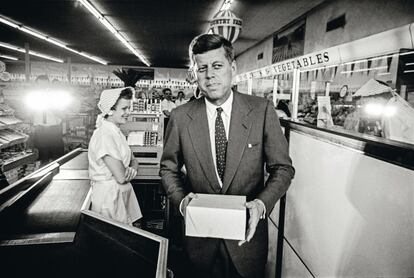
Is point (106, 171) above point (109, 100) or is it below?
below

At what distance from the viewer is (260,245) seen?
5.54 feet

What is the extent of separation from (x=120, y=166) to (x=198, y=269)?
4.04ft

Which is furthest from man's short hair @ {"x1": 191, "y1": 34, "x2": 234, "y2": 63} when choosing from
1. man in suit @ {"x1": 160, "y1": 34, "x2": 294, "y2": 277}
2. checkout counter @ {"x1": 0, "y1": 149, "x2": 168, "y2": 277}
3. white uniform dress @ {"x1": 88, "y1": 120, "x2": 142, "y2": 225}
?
white uniform dress @ {"x1": 88, "y1": 120, "x2": 142, "y2": 225}

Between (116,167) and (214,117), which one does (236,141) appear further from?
(116,167)

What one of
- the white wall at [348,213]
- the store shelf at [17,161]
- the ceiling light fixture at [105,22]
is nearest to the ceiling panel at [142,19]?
the ceiling light fixture at [105,22]

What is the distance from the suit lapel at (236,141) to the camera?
5.06ft

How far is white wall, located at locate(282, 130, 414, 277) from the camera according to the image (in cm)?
105

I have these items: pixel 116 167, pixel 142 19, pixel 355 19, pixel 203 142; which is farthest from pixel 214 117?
pixel 142 19

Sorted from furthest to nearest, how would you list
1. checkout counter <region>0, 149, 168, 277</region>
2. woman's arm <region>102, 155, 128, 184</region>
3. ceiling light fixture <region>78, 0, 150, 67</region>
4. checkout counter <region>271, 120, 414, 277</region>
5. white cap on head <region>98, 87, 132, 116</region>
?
ceiling light fixture <region>78, 0, 150, 67</region> → white cap on head <region>98, 87, 132, 116</region> → woman's arm <region>102, 155, 128, 184</region> → checkout counter <region>0, 149, 168, 277</region> → checkout counter <region>271, 120, 414, 277</region>

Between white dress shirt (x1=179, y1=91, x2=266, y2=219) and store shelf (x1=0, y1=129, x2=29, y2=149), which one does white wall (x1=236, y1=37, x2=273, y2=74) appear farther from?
white dress shirt (x1=179, y1=91, x2=266, y2=219)

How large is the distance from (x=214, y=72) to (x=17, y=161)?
433 centimetres

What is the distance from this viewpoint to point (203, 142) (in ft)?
5.24

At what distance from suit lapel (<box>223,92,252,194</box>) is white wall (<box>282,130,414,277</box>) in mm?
429

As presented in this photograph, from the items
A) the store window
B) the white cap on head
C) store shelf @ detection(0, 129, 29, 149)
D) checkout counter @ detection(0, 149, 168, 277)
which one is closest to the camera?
checkout counter @ detection(0, 149, 168, 277)
